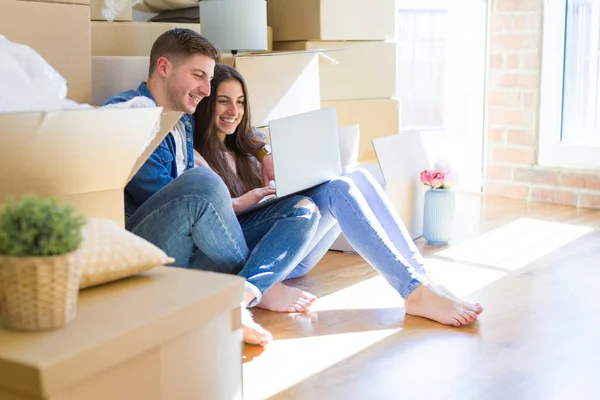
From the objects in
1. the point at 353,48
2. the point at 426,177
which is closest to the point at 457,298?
the point at 426,177

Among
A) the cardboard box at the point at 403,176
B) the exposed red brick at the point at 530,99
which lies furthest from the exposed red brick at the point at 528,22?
the cardboard box at the point at 403,176

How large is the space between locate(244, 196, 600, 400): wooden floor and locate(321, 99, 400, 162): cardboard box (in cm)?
50

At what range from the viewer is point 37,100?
129 cm

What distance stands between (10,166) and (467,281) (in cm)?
171

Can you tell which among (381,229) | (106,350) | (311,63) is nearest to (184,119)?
(381,229)

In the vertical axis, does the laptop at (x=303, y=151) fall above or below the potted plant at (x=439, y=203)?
above

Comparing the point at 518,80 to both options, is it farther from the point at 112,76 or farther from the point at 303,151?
the point at 112,76

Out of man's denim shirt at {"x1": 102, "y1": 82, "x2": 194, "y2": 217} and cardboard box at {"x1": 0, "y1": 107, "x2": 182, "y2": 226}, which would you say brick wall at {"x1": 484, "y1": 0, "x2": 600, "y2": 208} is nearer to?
man's denim shirt at {"x1": 102, "y1": 82, "x2": 194, "y2": 217}

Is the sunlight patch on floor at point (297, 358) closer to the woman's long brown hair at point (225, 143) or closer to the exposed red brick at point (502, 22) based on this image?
the woman's long brown hair at point (225, 143)

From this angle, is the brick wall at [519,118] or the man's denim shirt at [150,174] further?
the brick wall at [519,118]

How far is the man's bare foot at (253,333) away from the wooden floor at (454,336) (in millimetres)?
26

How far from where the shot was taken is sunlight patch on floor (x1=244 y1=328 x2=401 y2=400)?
1772 millimetres

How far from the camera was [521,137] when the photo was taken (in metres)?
4.03

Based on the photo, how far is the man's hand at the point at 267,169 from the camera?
2.38 meters
